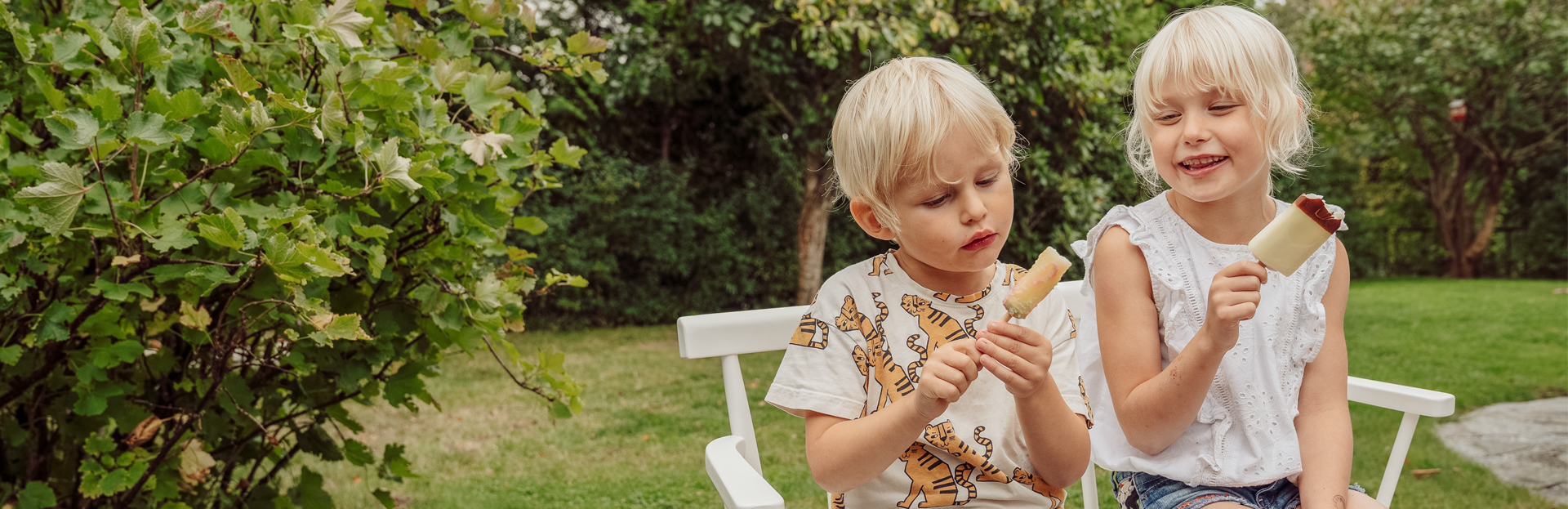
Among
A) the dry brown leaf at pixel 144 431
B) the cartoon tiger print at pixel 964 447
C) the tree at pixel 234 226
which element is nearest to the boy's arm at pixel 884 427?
the cartoon tiger print at pixel 964 447

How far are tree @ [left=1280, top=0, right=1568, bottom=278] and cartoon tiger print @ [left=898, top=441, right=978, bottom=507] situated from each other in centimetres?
1489

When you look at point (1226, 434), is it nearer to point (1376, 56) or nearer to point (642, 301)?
point (642, 301)

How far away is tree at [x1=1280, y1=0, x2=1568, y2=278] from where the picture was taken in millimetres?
12961

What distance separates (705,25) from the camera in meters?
6.76

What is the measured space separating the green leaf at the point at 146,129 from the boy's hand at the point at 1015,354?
4.11 ft

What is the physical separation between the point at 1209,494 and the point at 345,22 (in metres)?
1.66

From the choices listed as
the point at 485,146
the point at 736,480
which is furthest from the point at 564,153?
the point at 736,480

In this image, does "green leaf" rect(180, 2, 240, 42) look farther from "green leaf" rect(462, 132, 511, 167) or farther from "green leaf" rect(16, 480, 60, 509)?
"green leaf" rect(16, 480, 60, 509)

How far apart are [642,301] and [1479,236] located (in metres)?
14.8

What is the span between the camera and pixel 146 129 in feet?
4.51

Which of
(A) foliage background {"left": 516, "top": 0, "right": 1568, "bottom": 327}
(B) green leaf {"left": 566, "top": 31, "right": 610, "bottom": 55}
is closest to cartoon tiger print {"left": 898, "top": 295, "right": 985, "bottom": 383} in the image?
(B) green leaf {"left": 566, "top": 31, "right": 610, "bottom": 55}

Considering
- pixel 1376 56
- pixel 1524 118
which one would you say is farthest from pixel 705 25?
pixel 1524 118

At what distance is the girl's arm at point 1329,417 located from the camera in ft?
4.91

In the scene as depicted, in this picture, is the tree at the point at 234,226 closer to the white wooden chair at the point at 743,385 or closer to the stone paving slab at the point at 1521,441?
the white wooden chair at the point at 743,385
